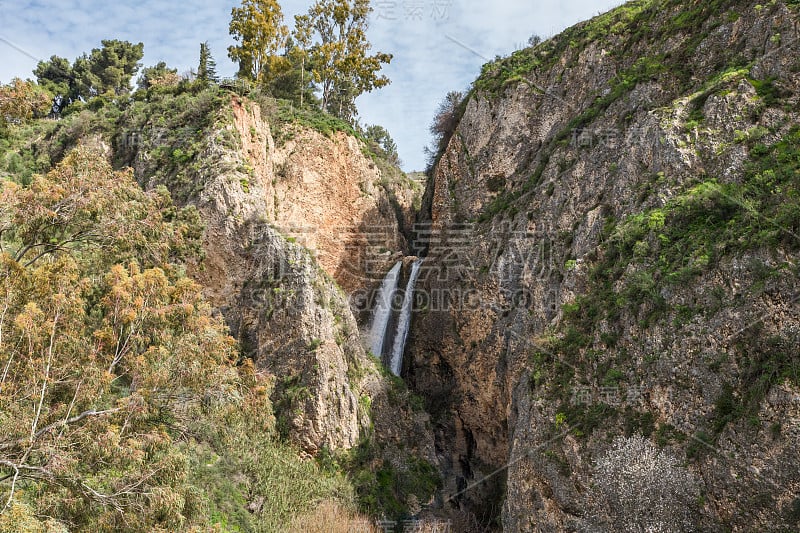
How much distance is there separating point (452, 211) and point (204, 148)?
40.6 ft

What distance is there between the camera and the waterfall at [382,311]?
93.9 feet

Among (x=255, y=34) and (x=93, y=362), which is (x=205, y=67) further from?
(x=93, y=362)

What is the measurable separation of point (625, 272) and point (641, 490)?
6139 millimetres

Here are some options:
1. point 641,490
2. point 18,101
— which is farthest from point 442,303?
point 18,101

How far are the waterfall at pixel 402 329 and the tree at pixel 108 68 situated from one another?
119 feet

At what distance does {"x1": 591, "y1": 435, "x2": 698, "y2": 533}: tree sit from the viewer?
11812mm

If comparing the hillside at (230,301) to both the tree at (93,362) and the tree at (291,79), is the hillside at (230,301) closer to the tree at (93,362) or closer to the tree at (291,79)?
the tree at (93,362)

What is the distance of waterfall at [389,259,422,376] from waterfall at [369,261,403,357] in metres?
0.71

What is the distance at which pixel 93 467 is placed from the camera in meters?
9.34

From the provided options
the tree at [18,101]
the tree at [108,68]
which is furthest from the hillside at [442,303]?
the tree at [108,68]

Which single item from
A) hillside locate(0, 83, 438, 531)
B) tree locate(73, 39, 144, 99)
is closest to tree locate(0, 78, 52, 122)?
hillside locate(0, 83, 438, 531)

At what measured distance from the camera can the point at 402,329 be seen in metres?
28.5

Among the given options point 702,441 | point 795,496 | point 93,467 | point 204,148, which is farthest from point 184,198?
point 795,496

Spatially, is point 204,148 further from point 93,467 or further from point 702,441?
point 702,441
